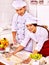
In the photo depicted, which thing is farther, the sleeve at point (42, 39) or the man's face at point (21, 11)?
the man's face at point (21, 11)

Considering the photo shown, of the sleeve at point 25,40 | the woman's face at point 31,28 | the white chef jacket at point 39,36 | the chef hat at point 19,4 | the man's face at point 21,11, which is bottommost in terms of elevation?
the sleeve at point 25,40

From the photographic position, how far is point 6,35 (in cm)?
222

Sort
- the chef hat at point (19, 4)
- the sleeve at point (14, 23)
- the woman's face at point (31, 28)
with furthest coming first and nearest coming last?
the sleeve at point (14, 23), the chef hat at point (19, 4), the woman's face at point (31, 28)

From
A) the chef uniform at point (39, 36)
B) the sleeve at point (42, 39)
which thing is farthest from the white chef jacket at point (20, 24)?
the sleeve at point (42, 39)

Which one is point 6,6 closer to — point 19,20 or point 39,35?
point 19,20

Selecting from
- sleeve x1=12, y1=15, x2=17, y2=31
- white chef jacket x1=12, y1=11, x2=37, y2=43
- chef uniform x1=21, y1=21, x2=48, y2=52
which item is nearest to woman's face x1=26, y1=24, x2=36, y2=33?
chef uniform x1=21, y1=21, x2=48, y2=52

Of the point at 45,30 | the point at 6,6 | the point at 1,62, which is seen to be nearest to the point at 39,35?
the point at 45,30

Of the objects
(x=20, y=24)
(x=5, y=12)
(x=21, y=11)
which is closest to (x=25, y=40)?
(x=20, y=24)

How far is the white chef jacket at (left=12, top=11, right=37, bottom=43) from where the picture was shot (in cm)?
201

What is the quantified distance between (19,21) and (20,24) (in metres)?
0.03

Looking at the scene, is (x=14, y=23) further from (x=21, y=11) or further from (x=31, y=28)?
(x=31, y=28)

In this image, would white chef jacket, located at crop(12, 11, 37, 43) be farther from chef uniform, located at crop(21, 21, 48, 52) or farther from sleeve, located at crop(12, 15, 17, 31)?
chef uniform, located at crop(21, 21, 48, 52)

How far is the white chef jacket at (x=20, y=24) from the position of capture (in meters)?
2.01

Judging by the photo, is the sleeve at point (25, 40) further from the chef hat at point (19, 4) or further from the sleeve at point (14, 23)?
the chef hat at point (19, 4)
